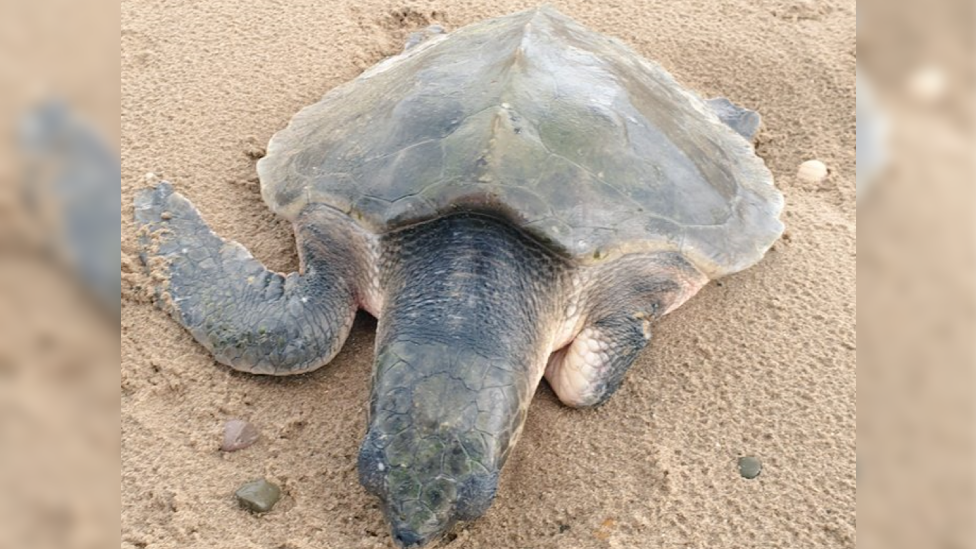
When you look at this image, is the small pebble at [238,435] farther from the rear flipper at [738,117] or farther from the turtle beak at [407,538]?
the rear flipper at [738,117]

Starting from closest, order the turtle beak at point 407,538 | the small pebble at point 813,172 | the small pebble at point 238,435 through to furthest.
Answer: the turtle beak at point 407,538, the small pebble at point 238,435, the small pebble at point 813,172

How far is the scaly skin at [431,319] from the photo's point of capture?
6.17 feet

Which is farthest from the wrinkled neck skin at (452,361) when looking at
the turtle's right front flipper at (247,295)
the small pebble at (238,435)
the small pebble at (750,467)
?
the small pebble at (750,467)

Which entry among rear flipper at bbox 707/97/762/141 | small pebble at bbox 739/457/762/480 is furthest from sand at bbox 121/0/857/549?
rear flipper at bbox 707/97/762/141

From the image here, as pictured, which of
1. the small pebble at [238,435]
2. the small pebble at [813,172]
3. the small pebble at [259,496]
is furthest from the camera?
the small pebble at [813,172]

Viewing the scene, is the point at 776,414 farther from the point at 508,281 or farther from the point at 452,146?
the point at 452,146

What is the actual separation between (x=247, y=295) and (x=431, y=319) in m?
0.72

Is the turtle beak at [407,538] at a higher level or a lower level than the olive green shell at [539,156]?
lower

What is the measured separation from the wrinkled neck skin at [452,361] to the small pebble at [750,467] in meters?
0.64

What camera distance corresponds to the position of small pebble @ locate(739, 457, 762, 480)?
2.20 m

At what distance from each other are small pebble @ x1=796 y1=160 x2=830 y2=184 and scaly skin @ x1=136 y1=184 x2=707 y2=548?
1006 millimetres

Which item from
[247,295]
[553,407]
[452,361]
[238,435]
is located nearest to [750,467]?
[553,407]

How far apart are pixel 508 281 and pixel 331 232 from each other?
2.14ft
